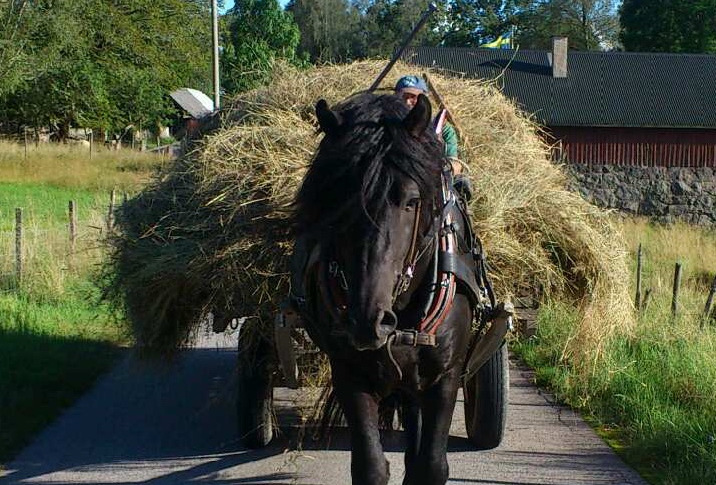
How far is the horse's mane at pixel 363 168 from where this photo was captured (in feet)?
10.3

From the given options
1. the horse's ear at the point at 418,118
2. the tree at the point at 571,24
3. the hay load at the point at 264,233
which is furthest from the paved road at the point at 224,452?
the tree at the point at 571,24

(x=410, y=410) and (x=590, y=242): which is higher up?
(x=590, y=242)

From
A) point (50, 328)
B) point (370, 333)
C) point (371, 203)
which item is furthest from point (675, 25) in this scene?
point (370, 333)

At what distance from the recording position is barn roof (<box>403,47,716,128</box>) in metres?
26.6

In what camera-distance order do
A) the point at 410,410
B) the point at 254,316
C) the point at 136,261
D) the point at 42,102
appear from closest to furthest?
the point at 410,410 → the point at 254,316 → the point at 136,261 → the point at 42,102

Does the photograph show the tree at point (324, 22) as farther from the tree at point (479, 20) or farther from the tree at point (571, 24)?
the tree at point (571, 24)

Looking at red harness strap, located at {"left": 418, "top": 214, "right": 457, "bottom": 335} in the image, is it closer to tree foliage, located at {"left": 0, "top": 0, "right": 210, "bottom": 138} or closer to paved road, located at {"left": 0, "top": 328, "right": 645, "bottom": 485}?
paved road, located at {"left": 0, "top": 328, "right": 645, "bottom": 485}

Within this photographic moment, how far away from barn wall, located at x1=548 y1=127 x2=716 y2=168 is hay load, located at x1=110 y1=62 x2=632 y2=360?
21.4m

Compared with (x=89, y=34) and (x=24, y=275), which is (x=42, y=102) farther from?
(x=24, y=275)

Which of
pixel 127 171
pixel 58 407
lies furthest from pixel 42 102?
pixel 58 407

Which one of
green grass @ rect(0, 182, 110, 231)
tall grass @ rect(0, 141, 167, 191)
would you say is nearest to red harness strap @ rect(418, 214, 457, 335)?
green grass @ rect(0, 182, 110, 231)

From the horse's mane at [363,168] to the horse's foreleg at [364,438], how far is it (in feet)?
2.39

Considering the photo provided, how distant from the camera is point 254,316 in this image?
16.4 ft

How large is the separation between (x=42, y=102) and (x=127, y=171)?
404 inches
